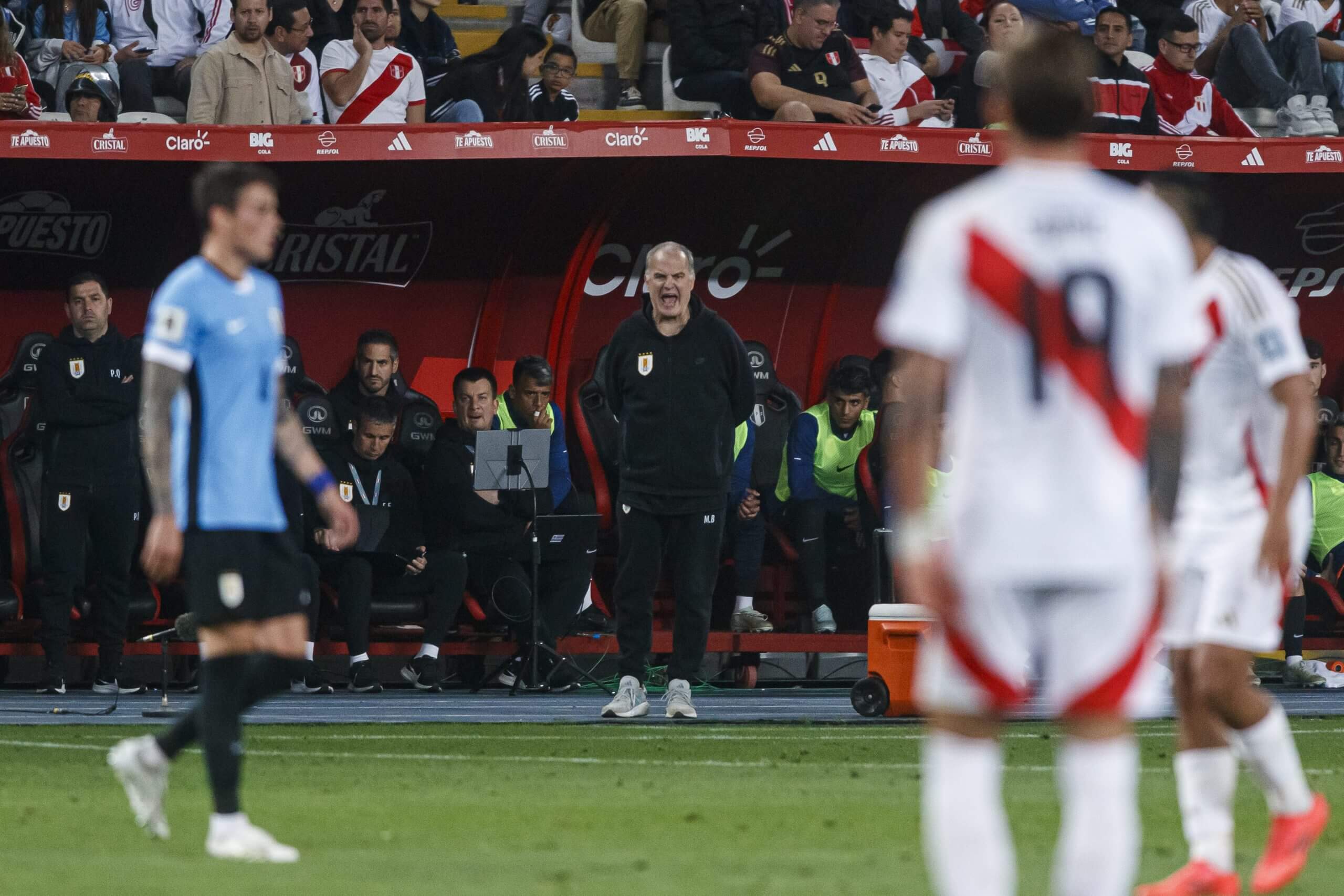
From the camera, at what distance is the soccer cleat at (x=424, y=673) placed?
13.5 m

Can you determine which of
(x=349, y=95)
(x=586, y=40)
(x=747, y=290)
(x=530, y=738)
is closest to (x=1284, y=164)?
(x=747, y=290)


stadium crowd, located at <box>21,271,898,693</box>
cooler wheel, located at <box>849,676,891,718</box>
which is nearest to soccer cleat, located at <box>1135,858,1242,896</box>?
cooler wheel, located at <box>849,676,891,718</box>

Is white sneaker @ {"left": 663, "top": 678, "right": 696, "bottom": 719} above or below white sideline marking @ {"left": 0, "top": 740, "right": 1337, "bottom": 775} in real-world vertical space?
above

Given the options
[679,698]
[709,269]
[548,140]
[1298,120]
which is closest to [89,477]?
[548,140]

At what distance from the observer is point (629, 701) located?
424 inches

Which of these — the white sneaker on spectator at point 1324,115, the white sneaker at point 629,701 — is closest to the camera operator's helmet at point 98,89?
the white sneaker at point 629,701

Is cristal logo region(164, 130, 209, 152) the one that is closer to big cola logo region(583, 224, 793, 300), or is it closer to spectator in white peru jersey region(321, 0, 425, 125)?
spectator in white peru jersey region(321, 0, 425, 125)

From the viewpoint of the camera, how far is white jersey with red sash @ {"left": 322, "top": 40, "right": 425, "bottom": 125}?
45.4 ft

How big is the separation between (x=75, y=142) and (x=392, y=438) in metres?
2.82

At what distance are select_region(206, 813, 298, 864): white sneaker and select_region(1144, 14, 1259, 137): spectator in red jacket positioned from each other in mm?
11178

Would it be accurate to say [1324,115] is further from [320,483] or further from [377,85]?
[320,483]

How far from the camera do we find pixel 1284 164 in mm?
14188

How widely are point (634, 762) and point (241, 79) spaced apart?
6.05 m

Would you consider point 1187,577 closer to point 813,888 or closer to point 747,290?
point 813,888
